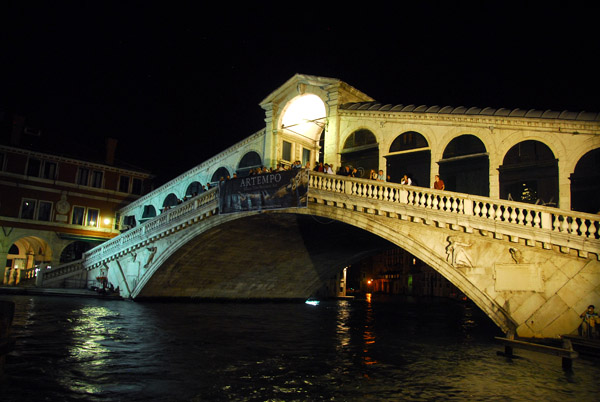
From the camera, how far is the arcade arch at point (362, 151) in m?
20.3

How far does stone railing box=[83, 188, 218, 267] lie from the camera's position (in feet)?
70.0

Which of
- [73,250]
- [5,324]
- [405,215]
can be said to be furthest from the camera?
[73,250]

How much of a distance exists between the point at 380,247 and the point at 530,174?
10.5 metres

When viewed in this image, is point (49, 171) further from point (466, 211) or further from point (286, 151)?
point (466, 211)

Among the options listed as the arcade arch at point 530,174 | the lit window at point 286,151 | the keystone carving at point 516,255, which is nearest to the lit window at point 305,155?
the lit window at point 286,151

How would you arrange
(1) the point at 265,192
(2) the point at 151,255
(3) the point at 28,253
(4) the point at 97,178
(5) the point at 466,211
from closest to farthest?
(5) the point at 466,211
(1) the point at 265,192
(2) the point at 151,255
(4) the point at 97,178
(3) the point at 28,253

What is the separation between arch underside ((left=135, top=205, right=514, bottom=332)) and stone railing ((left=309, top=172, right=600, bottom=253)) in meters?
0.93

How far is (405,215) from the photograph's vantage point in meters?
14.9

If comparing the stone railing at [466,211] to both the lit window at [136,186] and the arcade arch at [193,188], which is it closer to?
the arcade arch at [193,188]

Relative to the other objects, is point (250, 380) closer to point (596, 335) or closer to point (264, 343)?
point (264, 343)

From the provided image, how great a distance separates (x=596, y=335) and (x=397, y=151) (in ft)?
33.3

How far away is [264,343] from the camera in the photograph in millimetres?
12727

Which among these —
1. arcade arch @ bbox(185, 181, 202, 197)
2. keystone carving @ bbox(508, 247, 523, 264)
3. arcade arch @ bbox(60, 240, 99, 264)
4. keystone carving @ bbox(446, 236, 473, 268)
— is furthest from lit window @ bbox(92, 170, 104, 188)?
keystone carving @ bbox(508, 247, 523, 264)

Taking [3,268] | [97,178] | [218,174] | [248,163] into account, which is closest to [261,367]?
[248,163]
